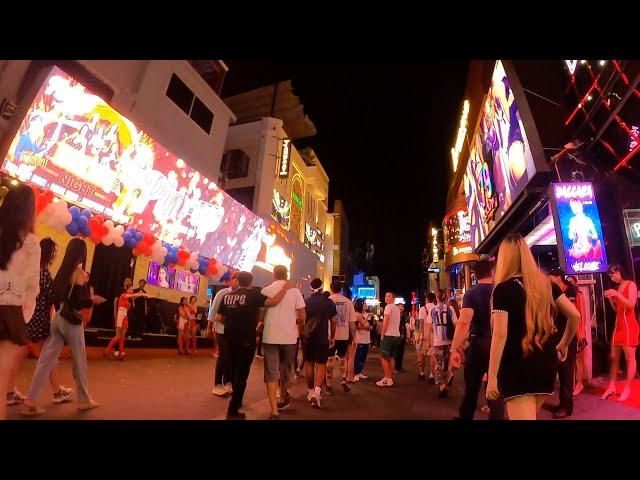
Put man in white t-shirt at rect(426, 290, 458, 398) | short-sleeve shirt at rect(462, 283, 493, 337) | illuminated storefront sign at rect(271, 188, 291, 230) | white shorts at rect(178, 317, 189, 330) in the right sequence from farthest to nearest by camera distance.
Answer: illuminated storefront sign at rect(271, 188, 291, 230)
white shorts at rect(178, 317, 189, 330)
man in white t-shirt at rect(426, 290, 458, 398)
short-sleeve shirt at rect(462, 283, 493, 337)

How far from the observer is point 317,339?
6.56 metres

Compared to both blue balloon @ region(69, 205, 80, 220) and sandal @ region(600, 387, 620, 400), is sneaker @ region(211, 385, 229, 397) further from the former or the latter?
sandal @ region(600, 387, 620, 400)

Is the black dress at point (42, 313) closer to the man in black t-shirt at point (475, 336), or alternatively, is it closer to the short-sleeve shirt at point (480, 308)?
the man in black t-shirt at point (475, 336)

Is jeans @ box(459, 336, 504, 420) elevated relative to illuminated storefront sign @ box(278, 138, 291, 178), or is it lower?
lower

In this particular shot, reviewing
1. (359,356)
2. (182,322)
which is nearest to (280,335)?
(359,356)

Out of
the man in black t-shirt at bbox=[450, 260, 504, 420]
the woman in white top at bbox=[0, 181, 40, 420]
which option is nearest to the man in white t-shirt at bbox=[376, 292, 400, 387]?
the man in black t-shirt at bbox=[450, 260, 504, 420]

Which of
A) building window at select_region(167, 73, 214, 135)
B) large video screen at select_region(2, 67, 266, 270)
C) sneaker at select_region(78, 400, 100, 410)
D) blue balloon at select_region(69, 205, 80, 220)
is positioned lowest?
sneaker at select_region(78, 400, 100, 410)

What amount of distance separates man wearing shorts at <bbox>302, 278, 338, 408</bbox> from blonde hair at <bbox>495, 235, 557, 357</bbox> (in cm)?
395

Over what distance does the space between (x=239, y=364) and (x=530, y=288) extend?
3.66 metres

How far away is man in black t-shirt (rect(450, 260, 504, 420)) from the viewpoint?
445 centimetres

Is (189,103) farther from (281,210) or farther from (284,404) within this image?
(284,404)
